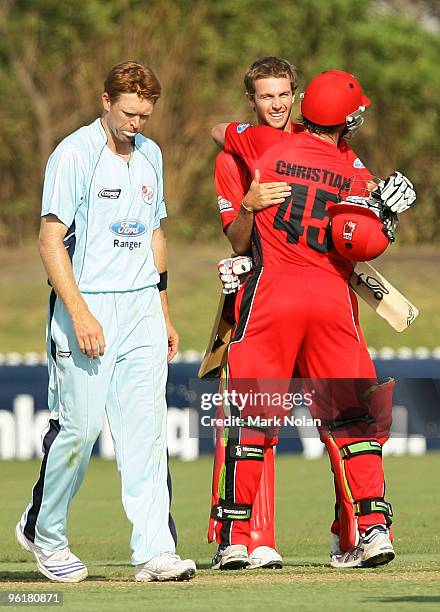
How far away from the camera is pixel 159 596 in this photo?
267 inches

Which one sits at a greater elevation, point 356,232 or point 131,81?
point 131,81

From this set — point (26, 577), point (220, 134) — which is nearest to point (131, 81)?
point (220, 134)

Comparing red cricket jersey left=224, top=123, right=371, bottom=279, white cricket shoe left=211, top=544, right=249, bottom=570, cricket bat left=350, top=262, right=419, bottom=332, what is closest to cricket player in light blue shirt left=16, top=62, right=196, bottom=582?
white cricket shoe left=211, top=544, right=249, bottom=570

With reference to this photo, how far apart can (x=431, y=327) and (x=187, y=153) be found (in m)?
6.66

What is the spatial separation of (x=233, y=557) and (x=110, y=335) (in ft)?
4.25

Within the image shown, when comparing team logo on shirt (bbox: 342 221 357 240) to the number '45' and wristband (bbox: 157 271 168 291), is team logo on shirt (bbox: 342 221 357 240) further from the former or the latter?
wristband (bbox: 157 271 168 291)

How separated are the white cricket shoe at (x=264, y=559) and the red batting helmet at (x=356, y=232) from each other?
1493 millimetres

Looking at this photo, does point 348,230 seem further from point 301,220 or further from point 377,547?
point 377,547

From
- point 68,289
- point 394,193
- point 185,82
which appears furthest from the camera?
point 185,82

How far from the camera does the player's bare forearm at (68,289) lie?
7.22 metres

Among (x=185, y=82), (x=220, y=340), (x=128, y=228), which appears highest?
(x=185, y=82)

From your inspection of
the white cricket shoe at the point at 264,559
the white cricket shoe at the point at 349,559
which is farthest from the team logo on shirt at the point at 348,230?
the white cricket shoe at the point at 264,559

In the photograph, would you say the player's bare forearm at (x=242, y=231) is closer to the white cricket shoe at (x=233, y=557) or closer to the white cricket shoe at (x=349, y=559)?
the white cricket shoe at (x=233, y=557)

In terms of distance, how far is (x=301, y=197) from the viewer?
25.8 ft
